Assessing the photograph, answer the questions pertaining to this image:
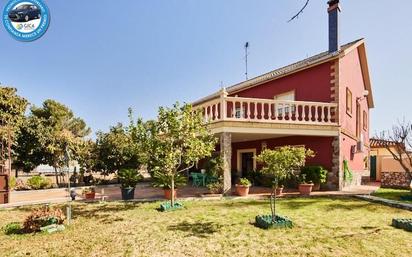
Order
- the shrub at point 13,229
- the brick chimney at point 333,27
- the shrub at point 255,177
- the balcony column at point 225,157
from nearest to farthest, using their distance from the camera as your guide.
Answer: the shrub at point 13,229, the balcony column at point 225,157, the brick chimney at point 333,27, the shrub at point 255,177

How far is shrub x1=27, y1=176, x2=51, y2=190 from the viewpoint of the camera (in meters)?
19.1

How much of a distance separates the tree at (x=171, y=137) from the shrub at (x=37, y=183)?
1252cm

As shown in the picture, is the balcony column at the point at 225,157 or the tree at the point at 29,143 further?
the tree at the point at 29,143

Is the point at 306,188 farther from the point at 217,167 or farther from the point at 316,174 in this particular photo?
the point at 217,167

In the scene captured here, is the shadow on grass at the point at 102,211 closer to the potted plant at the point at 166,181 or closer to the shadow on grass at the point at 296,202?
the potted plant at the point at 166,181

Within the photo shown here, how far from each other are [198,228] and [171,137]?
4.10m

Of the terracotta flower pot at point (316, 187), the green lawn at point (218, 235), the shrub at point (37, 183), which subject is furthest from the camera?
the shrub at point (37, 183)

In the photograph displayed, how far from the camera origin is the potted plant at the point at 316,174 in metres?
14.3

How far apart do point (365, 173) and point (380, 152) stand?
6.49 metres

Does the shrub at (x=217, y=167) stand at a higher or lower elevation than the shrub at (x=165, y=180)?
higher

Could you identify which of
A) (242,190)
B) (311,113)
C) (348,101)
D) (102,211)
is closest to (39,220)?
(102,211)

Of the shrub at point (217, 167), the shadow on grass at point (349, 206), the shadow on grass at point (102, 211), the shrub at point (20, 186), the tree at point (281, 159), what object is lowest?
the shrub at point (20, 186)

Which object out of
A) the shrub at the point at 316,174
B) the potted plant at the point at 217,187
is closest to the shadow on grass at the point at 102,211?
the potted plant at the point at 217,187

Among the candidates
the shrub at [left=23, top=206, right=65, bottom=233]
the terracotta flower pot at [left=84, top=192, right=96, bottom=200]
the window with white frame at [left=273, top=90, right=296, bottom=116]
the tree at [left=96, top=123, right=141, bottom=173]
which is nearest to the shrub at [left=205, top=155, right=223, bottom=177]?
the terracotta flower pot at [left=84, top=192, right=96, bottom=200]
